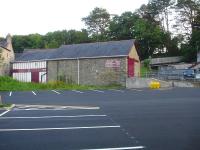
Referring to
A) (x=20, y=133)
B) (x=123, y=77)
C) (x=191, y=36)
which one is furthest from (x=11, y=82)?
(x=191, y=36)

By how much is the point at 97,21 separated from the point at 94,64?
4566 cm

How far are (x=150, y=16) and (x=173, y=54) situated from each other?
1194 centimetres

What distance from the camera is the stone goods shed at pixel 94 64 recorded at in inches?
1843

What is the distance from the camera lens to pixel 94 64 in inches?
1906

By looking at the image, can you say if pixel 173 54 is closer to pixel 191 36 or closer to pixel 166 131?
pixel 191 36

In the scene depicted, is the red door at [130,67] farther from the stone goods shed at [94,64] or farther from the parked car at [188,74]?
the parked car at [188,74]

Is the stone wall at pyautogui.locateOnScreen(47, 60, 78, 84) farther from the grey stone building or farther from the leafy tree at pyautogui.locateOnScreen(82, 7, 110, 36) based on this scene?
the leafy tree at pyautogui.locateOnScreen(82, 7, 110, 36)

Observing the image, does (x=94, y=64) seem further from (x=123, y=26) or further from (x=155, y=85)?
(x=123, y=26)

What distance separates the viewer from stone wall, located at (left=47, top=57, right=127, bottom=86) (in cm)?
4656

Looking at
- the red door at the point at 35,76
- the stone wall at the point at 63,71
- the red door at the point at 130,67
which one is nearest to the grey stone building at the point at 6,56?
the red door at the point at 35,76

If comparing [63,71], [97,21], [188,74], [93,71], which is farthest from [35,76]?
[97,21]

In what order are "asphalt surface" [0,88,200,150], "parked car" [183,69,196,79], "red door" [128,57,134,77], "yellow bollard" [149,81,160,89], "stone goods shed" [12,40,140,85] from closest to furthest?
1. "asphalt surface" [0,88,200,150]
2. "yellow bollard" [149,81,160,89]
3. "parked car" [183,69,196,79]
4. "stone goods shed" [12,40,140,85]
5. "red door" [128,57,134,77]

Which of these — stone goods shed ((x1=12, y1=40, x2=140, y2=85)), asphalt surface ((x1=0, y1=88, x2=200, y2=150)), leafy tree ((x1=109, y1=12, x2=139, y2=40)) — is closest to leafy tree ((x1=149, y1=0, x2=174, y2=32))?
leafy tree ((x1=109, y1=12, x2=139, y2=40))

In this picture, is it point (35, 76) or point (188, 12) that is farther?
point (188, 12)
